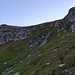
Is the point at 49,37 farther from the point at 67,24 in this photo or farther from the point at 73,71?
the point at 73,71

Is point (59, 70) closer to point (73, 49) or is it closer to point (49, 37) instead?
point (73, 49)

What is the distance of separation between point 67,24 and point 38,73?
45.3m

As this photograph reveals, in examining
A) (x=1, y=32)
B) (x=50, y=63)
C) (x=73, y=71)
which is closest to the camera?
(x=73, y=71)

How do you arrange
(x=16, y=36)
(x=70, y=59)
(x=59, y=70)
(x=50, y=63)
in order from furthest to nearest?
(x=16, y=36) → (x=50, y=63) → (x=70, y=59) → (x=59, y=70)

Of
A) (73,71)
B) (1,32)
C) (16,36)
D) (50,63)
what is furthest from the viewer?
(1,32)

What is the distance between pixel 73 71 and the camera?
33.8 meters

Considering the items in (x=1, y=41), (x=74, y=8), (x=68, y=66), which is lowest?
(x=1, y=41)

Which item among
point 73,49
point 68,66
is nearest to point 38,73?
point 68,66

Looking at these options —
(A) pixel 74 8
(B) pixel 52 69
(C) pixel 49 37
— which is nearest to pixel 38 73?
(B) pixel 52 69

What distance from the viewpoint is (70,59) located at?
38500 millimetres

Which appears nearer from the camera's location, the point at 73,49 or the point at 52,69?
the point at 52,69

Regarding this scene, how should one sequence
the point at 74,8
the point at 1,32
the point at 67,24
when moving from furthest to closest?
the point at 1,32
the point at 74,8
the point at 67,24

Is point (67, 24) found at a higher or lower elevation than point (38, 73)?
higher

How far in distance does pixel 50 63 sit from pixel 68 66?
7.35 meters
